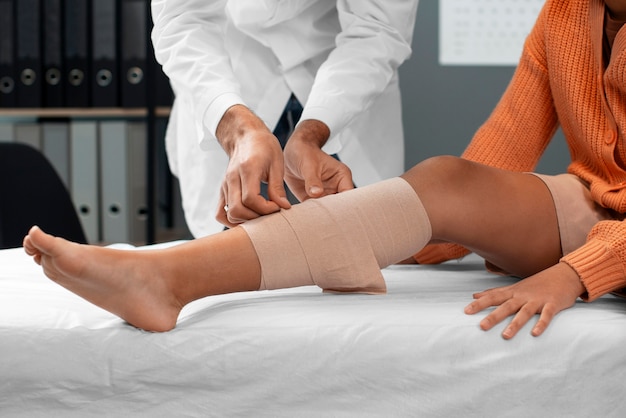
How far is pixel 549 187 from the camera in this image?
1.17 meters

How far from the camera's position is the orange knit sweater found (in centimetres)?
102

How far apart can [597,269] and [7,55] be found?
1.75m

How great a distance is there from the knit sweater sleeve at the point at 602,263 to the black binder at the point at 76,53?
5.09ft

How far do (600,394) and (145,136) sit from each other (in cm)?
159

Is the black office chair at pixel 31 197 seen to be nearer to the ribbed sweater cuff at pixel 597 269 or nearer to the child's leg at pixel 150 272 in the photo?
the child's leg at pixel 150 272

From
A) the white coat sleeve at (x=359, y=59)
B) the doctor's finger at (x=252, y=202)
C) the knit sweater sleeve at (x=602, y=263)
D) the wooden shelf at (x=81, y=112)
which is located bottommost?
the wooden shelf at (x=81, y=112)

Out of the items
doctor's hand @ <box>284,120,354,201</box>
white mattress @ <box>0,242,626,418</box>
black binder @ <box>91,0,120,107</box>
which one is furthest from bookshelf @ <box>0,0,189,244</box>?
white mattress @ <box>0,242,626,418</box>

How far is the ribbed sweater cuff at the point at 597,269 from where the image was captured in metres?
0.99

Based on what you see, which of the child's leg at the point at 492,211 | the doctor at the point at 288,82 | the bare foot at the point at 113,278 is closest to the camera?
the bare foot at the point at 113,278

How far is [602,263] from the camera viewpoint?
3.27 feet

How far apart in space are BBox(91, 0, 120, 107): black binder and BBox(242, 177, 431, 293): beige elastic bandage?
1.34m

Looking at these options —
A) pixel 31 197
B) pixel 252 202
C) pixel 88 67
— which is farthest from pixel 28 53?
pixel 252 202

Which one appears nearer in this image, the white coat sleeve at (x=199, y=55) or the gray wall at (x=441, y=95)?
the white coat sleeve at (x=199, y=55)

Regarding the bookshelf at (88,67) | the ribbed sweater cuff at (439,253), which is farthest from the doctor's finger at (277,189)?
the bookshelf at (88,67)
